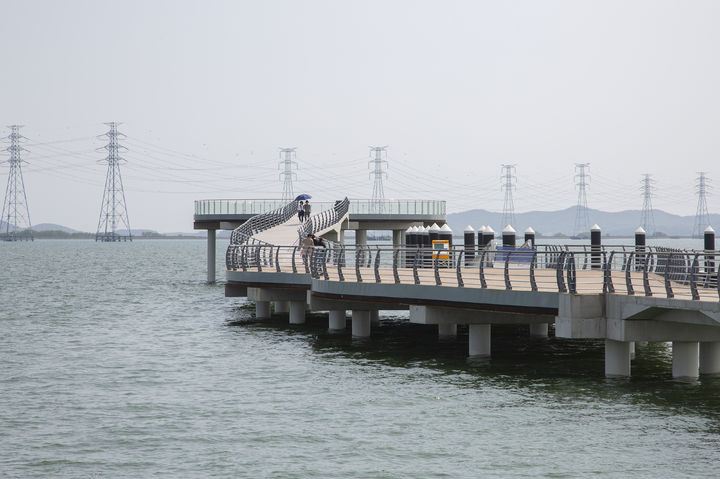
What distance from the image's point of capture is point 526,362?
26.8m

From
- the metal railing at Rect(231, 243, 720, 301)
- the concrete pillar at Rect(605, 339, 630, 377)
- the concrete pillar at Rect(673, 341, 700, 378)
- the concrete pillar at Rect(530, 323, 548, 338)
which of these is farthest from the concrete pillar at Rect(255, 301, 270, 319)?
the concrete pillar at Rect(673, 341, 700, 378)

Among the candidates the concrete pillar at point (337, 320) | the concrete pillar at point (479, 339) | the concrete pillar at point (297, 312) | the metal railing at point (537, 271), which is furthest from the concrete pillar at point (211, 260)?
the concrete pillar at point (479, 339)

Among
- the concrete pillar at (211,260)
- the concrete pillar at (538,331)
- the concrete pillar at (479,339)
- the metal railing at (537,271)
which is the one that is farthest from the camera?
the concrete pillar at (211,260)

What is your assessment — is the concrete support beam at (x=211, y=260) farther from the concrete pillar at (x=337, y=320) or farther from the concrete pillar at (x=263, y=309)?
the concrete pillar at (x=337, y=320)

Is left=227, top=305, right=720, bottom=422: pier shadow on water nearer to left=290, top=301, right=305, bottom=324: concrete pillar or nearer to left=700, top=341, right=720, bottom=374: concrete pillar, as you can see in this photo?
left=700, top=341, right=720, bottom=374: concrete pillar

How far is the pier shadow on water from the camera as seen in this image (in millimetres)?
21625

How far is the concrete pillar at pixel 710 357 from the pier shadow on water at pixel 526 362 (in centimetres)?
29

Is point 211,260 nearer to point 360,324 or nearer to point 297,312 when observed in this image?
point 297,312

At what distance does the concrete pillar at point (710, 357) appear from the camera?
75.8ft

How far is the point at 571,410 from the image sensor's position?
20.2 meters

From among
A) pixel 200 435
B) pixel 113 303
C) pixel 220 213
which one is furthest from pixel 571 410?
pixel 220 213

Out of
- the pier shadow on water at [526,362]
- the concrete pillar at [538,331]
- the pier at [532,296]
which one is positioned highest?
the pier at [532,296]

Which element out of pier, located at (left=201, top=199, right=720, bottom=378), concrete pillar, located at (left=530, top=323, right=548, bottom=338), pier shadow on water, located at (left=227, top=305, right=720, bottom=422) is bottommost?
pier shadow on water, located at (left=227, top=305, right=720, bottom=422)

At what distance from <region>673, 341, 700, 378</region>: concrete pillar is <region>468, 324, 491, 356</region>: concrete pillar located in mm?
5489
